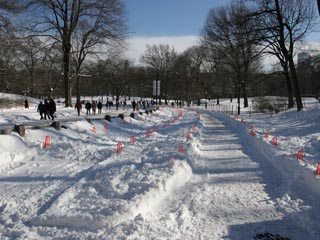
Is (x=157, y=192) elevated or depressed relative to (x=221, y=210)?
elevated

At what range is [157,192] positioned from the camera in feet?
23.1

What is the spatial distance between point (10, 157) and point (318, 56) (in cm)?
3680

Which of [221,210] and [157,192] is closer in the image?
[221,210]

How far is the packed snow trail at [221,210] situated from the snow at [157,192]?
0.06 feet

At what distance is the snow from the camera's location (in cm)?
546

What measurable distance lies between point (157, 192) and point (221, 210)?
1.43 metres

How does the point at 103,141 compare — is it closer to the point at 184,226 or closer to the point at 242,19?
the point at 184,226

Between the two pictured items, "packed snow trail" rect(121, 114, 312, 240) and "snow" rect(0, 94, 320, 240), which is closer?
"packed snow trail" rect(121, 114, 312, 240)

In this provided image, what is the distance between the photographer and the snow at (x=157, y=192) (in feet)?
17.9

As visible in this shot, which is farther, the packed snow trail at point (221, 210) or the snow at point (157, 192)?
the snow at point (157, 192)

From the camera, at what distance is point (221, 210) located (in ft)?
20.9

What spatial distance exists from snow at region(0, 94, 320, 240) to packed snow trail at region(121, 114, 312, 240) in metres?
0.02

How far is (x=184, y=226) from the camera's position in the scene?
5562mm

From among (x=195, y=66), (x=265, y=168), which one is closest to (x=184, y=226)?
Result: (x=265, y=168)
